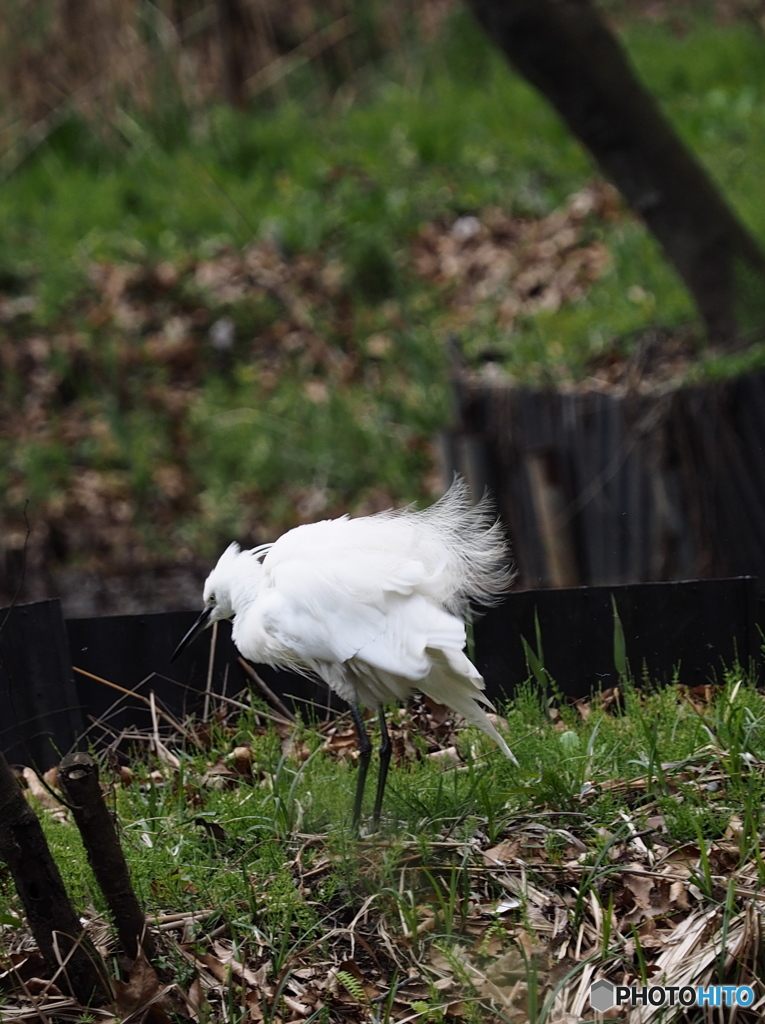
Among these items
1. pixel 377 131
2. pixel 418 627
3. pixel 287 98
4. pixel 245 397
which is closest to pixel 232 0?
pixel 287 98

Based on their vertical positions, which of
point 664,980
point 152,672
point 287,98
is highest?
point 287,98

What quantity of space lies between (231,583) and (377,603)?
22.5 inches

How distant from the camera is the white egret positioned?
2.98m

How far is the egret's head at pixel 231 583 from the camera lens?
3.36 m

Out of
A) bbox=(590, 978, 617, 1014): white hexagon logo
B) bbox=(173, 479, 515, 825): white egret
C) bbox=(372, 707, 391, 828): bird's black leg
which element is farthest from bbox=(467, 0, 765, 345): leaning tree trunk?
bbox=(590, 978, 617, 1014): white hexagon logo

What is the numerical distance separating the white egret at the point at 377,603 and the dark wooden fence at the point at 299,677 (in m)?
0.64

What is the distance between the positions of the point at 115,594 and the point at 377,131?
5.71 meters

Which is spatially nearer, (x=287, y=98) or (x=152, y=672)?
(x=152, y=672)

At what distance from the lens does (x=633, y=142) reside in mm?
6297

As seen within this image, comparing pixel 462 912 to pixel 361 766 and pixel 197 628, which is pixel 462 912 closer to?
pixel 361 766

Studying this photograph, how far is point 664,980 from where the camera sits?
2510mm

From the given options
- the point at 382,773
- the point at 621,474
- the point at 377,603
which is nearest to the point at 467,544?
the point at 377,603

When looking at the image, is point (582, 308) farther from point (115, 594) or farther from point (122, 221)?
point (122, 221)

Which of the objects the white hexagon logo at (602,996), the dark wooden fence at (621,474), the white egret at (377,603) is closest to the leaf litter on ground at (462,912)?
the white hexagon logo at (602,996)
